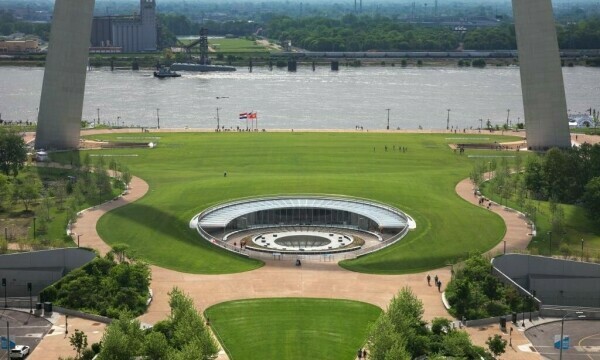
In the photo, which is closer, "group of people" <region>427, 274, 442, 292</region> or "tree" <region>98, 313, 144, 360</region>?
"tree" <region>98, 313, 144, 360</region>

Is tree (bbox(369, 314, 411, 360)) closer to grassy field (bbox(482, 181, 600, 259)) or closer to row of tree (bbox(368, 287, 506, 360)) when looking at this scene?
row of tree (bbox(368, 287, 506, 360))

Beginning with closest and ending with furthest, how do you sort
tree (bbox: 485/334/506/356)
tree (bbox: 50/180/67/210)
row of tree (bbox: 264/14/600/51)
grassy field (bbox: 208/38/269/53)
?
tree (bbox: 485/334/506/356) → tree (bbox: 50/180/67/210) → row of tree (bbox: 264/14/600/51) → grassy field (bbox: 208/38/269/53)

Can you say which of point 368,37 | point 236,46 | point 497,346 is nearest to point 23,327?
point 497,346

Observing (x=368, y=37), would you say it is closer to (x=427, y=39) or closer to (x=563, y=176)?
(x=427, y=39)

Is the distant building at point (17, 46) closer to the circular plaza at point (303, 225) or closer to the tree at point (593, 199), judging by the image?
the circular plaza at point (303, 225)

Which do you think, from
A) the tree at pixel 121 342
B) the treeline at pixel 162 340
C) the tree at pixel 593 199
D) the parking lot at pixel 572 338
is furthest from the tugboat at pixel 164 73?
the tree at pixel 121 342

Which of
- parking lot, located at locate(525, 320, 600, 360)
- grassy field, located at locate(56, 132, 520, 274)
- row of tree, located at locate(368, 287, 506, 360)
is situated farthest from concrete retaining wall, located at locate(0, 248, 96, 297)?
parking lot, located at locate(525, 320, 600, 360)
